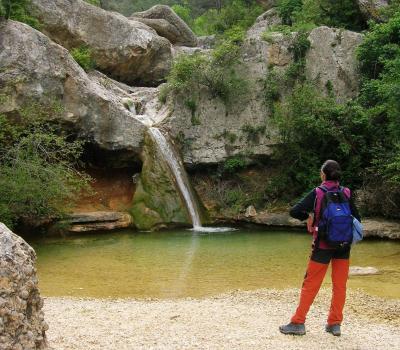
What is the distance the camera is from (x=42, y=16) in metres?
23.5

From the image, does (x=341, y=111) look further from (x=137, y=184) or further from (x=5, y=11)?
(x=5, y=11)

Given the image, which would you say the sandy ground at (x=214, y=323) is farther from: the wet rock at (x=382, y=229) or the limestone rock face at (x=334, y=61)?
the limestone rock face at (x=334, y=61)

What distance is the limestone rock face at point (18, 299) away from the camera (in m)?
4.35

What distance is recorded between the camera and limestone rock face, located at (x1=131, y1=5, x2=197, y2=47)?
32.4 m

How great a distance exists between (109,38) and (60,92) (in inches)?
304

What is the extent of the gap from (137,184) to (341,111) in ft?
27.6

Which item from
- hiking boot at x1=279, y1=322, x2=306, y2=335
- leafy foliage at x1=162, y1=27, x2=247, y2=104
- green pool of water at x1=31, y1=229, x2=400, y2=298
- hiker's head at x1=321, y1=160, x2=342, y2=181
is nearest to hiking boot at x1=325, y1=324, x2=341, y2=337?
hiking boot at x1=279, y1=322, x2=306, y2=335

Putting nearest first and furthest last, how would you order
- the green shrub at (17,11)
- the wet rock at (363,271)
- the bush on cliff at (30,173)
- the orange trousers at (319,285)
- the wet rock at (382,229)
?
the orange trousers at (319,285)
the wet rock at (363,271)
the bush on cliff at (30,173)
the wet rock at (382,229)
the green shrub at (17,11)

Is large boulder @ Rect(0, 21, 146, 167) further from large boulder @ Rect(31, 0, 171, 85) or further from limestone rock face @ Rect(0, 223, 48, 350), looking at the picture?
limestone rock face @ Rect(0, 223, 48, 350)

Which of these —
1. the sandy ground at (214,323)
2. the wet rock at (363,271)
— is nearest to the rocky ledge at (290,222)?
the wet rock at (363,271)

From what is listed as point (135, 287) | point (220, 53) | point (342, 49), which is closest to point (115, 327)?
point (135, 287)

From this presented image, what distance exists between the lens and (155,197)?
19656mm

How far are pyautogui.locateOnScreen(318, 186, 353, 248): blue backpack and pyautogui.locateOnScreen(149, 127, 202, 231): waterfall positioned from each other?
45.5 feet

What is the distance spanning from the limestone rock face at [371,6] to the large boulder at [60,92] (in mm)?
12402
